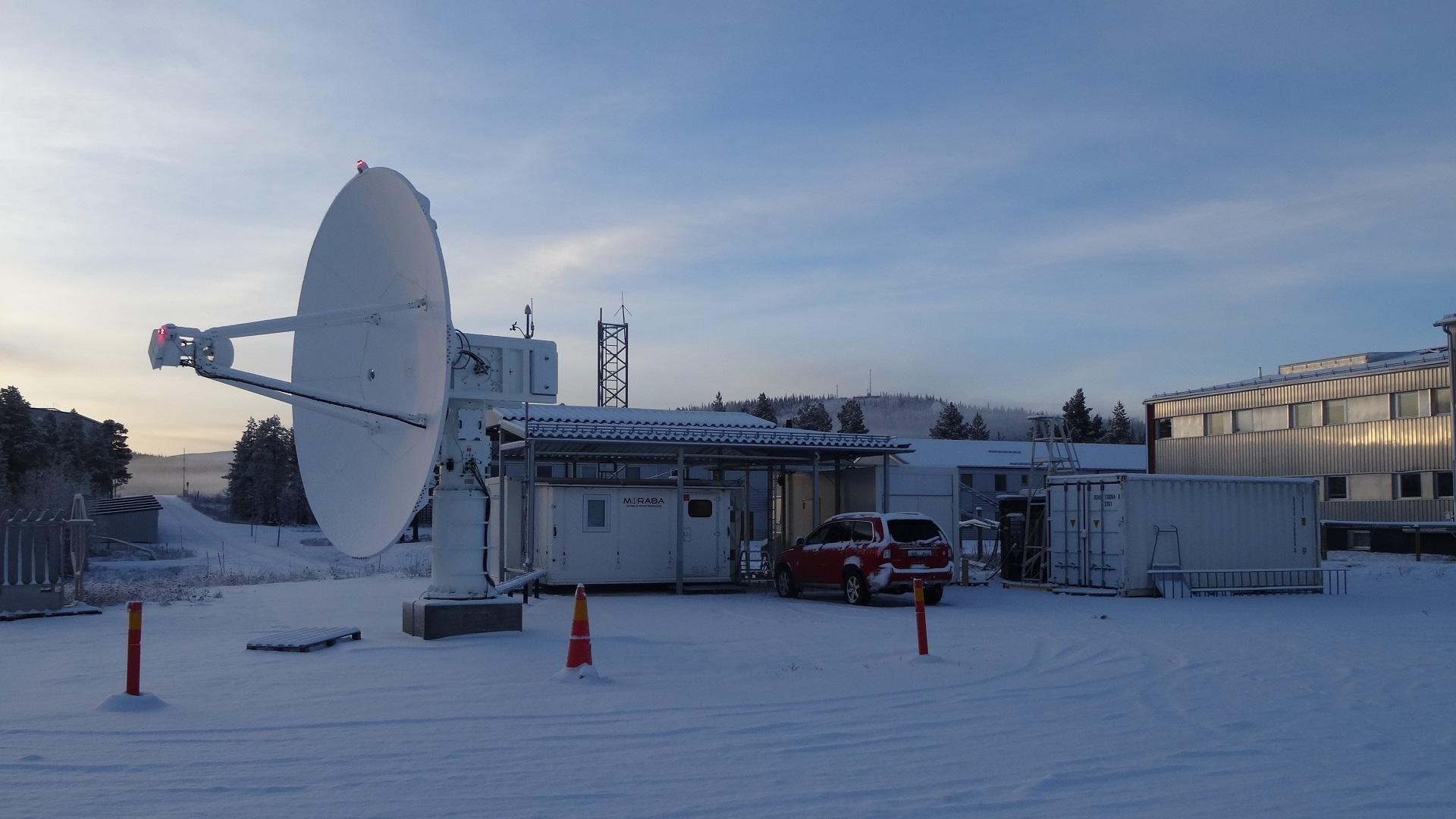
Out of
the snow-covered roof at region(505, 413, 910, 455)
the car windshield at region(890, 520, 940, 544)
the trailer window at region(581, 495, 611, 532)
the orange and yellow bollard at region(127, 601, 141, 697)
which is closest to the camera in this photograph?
the orange and yellow bollard at region(127, 601, 141, 697)

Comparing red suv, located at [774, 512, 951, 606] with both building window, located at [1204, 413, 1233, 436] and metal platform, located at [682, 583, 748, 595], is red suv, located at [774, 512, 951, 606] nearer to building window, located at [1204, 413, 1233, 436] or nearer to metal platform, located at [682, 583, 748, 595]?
metal platform, located at [682, 583, 748, 595]

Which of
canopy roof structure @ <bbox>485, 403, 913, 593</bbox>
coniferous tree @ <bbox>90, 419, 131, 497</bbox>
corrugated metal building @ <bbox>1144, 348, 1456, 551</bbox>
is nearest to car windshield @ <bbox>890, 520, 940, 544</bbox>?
canopy roof structure @ <bbox>485, 403, 913, 593</bbox>

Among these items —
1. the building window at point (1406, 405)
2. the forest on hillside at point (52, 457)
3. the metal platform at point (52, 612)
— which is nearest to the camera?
the metal platform at point (52, 612)

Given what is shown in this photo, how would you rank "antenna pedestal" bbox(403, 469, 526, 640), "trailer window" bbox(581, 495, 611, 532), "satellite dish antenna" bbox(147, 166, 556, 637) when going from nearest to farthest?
"satellite dish antenna" bbox(147, 166, 556, 637), "antenna pedestal" bbox(403, 469, 526, 640), "trailer window" bbox(581, 495, 611, 532)

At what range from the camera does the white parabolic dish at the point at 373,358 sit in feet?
43.3

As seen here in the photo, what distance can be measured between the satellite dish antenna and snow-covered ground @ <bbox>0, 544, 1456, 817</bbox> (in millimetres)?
1351

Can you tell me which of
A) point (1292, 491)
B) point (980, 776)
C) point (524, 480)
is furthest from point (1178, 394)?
point (980, 776)

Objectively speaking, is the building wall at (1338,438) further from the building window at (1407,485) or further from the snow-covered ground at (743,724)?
the snow-covered ground at (743,724)

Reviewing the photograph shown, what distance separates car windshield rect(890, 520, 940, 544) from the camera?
66.5ft

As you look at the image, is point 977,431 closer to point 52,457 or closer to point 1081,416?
point 1081,416

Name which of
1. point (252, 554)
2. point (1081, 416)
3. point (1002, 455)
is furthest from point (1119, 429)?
point (252, 554)

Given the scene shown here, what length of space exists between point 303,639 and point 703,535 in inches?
448

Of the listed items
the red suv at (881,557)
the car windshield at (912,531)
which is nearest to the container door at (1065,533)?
the red suv at (881,557)

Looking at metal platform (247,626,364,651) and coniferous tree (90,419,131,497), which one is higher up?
coniferous tree (90,419,131,497)
